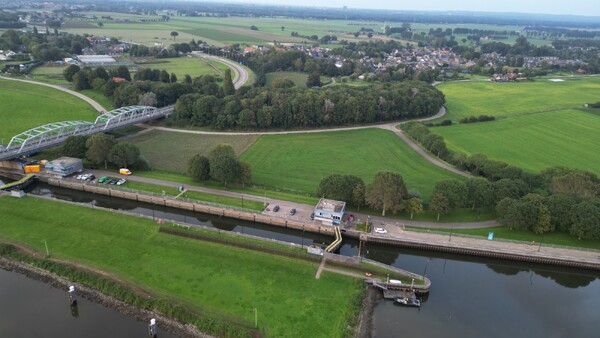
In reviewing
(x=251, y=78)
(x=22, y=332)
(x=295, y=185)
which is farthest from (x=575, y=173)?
(x=251, y=78)

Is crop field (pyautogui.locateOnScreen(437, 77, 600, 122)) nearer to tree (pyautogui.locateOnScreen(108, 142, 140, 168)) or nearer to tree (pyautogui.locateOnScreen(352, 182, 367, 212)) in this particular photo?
tree (pyautogui.locateOnScreen(352, 182, 367, 212))

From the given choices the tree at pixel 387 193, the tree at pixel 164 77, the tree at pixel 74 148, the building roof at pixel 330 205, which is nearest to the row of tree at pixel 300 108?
the tree at pixel 164 77

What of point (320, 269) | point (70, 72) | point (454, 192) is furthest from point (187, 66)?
point (320, 269)

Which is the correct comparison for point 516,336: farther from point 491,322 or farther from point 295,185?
point 295,185

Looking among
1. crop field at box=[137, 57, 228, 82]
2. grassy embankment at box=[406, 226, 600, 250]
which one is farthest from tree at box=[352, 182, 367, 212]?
crop field at box=[137, 57, 228, 82]

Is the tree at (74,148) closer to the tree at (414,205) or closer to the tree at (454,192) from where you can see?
the tree at (414,205)

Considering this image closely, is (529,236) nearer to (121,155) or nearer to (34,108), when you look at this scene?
(121,155)
